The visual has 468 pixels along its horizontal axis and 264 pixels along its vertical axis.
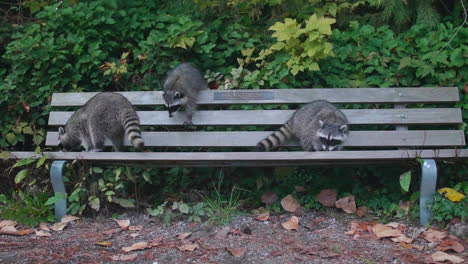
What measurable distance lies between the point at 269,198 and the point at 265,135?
23.6 inches

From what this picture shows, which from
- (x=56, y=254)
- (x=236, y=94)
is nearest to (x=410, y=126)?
(x=236, y=94)

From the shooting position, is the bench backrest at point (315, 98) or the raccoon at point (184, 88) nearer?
the bench backrest at point (315, 98)

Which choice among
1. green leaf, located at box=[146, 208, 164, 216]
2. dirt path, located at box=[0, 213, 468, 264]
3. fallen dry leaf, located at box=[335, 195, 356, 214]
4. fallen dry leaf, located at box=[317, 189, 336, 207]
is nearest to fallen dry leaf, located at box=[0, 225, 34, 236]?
dirt path, located at box=[0, 213, 468, 264]

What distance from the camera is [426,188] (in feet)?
13.8

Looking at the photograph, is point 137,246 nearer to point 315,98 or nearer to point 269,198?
point 269,198

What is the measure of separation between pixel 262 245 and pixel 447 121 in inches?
85.8

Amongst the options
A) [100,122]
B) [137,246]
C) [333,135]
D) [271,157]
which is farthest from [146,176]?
[333,135]

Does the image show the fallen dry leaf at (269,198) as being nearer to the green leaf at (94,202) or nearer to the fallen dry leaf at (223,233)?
the fallen dry leaf at (223,233)

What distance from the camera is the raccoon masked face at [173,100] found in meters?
5.12

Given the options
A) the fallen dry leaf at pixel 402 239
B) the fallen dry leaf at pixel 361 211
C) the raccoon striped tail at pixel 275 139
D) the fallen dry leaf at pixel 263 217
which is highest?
the raccoon striped tail at pixel 275 139

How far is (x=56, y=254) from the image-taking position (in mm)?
3779

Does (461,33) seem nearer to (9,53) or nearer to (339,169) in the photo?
(339,169)

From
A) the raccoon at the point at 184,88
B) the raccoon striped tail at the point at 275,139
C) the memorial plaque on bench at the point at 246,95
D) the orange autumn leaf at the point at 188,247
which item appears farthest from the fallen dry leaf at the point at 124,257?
the memorial plaque on bench at the point at 246,95

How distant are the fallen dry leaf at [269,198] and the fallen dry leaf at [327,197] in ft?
1.38
